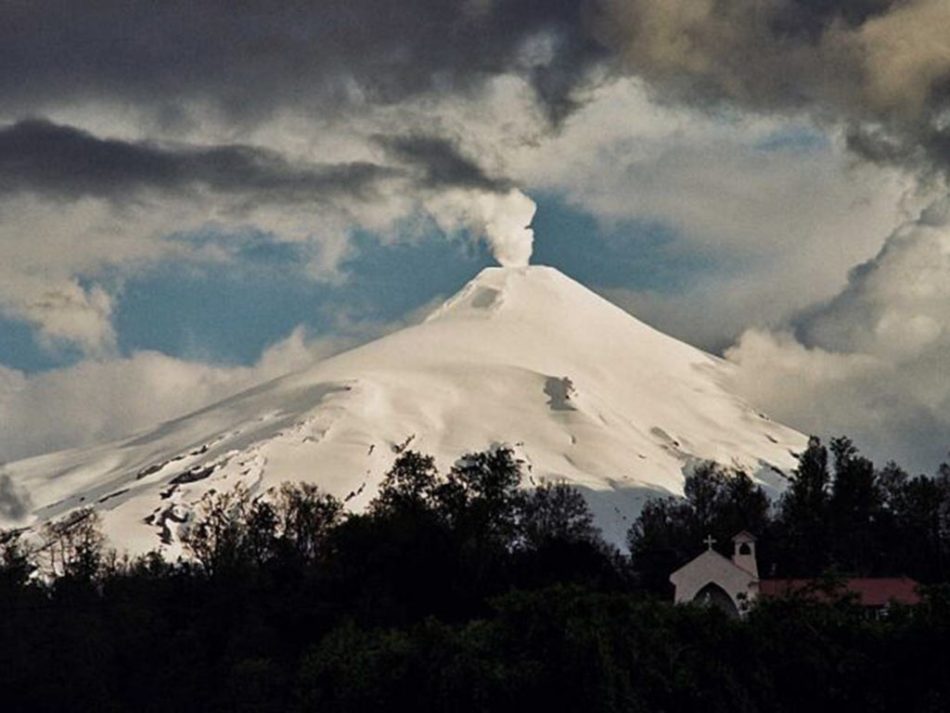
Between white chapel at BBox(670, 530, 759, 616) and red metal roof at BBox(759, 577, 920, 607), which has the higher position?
white chapel at BBox(670, 530, 759, 616)

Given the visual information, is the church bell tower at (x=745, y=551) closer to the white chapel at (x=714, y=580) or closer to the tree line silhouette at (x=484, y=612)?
the white chapel at (x=714, y=580)

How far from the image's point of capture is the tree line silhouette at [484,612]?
153ft

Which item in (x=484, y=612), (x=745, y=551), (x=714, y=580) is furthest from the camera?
(x=745, y=551)

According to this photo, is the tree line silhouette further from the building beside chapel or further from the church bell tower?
the church bell tower

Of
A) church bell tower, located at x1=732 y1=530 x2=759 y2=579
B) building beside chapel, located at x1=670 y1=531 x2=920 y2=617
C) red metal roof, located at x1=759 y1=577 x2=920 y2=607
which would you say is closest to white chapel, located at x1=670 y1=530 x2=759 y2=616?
building beside chapel, located at x1=670 y1=531 x2=920 y2=617

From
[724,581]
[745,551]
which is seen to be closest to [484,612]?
[724,581]

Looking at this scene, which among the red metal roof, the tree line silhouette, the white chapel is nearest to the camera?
the tree line silhouette

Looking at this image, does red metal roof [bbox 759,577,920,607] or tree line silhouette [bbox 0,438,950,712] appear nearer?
tree line silhouette [bbox 0,438,950,712]

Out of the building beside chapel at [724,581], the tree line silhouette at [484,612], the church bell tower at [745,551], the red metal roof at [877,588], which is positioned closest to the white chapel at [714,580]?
the building beside chapel at [724,581]

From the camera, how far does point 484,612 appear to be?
72.8 metres

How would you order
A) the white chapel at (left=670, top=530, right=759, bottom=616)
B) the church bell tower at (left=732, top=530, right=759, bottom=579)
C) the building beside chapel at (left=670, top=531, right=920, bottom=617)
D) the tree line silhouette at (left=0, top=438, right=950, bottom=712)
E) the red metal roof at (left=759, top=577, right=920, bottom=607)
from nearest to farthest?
the tree line silhouette at (left=0, top=438, right=950, bottom=712) → the red metal roof at (left=759, top=577, right=920, bottom=607) → the building beside chapel at (left=670, top=531, right=920, bottom=617) → the white chapel at (left=670, top=530, right=759, bottom=616) → the church bell tower at (left=732, top=530, right=759, bottom=579)

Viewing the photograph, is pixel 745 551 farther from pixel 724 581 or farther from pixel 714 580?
pixel 724 581

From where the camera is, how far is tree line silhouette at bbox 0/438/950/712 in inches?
1839

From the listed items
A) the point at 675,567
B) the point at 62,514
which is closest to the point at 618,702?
the point at 675,567
